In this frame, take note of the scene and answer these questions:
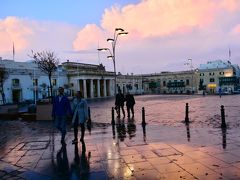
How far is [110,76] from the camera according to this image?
322ft

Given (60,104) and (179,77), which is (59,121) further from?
(179,77)

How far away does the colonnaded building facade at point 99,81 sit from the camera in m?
66.7

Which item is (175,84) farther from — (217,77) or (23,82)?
(23,82)

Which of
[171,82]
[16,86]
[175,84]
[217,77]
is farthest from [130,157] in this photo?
[171,82]

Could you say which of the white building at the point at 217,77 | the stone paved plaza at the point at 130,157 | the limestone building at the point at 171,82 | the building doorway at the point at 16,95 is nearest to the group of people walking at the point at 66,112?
the stone paved plaza at the point at 130,157

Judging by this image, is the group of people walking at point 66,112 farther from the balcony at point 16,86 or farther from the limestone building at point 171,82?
the limestone building at point 171,82

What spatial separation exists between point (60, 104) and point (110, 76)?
87.9 m

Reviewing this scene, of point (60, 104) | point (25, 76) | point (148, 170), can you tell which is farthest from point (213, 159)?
point (25, 76)

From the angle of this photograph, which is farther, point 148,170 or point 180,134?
point 180,134

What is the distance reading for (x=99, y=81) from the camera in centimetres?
9319

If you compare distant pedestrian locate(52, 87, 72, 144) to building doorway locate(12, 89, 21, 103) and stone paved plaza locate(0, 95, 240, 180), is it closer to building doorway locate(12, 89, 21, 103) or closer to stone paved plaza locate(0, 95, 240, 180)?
stone paved plaza locate(0, 95, 240, 180)

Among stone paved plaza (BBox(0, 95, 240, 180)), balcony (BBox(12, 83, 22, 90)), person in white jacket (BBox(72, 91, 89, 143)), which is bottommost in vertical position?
stone paved plaza (BBox(0, 95, 240, 180))

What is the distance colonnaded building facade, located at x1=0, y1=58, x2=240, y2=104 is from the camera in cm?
6669

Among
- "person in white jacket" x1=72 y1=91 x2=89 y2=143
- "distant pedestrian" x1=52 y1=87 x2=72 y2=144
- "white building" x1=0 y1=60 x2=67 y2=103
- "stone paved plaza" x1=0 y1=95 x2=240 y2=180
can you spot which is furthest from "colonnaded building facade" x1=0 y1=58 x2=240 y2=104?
"stone paved plaza" x1=0 y1=95 x2=240 y2=180
